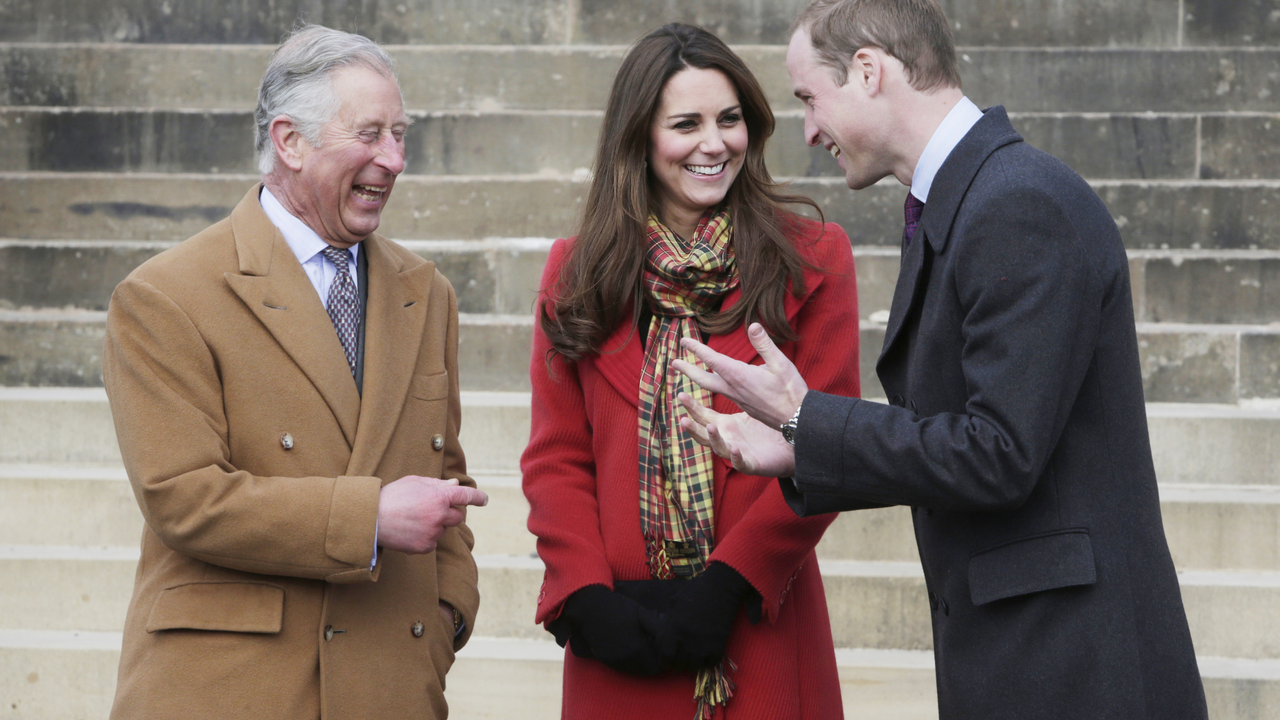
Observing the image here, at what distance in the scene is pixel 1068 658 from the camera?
1731 millimetres

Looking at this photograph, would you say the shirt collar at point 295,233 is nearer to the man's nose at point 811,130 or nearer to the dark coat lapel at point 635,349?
the dark coat lapel at point 635,349

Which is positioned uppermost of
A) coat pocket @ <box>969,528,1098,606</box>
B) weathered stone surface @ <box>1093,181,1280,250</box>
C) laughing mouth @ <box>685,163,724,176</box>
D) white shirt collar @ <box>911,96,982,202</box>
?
weathered stone surface @ <box>1093,181,1280,250</box>

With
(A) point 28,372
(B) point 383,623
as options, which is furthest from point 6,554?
(B) point 383,623

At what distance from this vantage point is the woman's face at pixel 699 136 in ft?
8.12

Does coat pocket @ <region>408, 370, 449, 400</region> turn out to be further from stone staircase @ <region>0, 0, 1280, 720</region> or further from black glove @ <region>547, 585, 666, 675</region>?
stone staircase @ <region>0, 0, 1280, 720</region>

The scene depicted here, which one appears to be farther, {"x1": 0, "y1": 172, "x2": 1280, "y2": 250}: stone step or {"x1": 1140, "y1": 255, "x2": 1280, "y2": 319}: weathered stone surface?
{"x1": 0, "y1": 172, "x2": 1280, "y2": 250}: stone step

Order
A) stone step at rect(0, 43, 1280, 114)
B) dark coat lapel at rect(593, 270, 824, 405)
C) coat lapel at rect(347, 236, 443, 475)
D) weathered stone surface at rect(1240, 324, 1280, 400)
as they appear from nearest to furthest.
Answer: coat lapel at rect(347, 236, 443, 475) < dark coat lapel at rect(593, 270, 824, 405) < weathered stone surface at rect(1240, 324, 1280, 400) < stone step at rect(0, 43, 1280, 114)

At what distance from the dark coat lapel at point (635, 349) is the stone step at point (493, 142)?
3190 millimetres

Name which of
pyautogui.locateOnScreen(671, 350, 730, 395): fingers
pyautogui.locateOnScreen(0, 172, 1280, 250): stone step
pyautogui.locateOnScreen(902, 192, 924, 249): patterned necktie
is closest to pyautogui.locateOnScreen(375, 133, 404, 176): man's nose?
pyautogui.locateOnScreen(671, 350, 730, 395): fingers

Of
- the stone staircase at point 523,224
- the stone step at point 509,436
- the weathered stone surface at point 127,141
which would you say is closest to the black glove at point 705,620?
the stone staircase at point 523,224

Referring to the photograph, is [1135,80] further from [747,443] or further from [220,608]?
[220,608]

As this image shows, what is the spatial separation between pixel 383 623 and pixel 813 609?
0.87 meters

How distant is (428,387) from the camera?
7.59ft

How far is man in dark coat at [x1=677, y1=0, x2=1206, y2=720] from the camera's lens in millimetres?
1648
